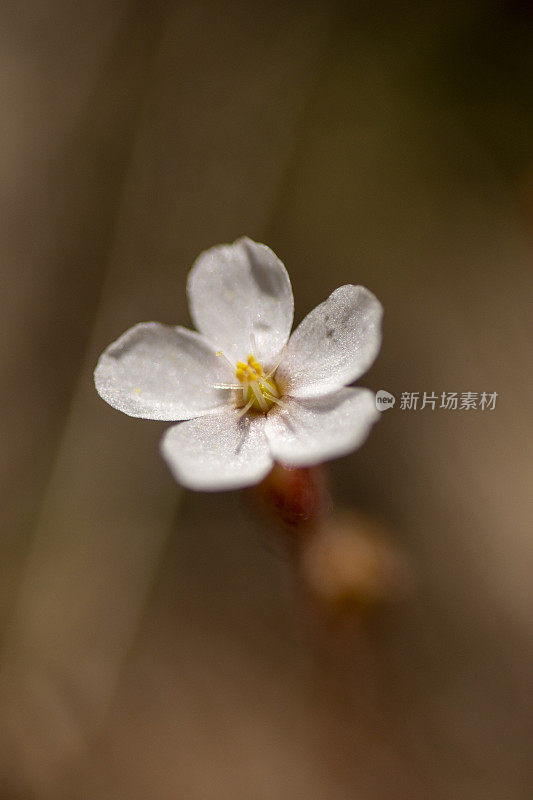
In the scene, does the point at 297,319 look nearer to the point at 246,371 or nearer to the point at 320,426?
the point at 246,371

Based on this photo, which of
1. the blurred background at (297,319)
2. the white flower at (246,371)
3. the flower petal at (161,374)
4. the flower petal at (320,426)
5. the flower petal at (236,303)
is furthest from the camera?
the blurred background at (297,319)

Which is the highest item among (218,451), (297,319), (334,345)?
(297,319)

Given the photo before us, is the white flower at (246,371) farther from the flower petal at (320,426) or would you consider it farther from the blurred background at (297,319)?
the blurred background at (297,319)

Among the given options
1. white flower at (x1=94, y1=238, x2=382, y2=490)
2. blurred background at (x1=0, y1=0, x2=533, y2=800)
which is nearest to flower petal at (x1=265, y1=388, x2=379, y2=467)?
white flower at (x1=94, y1=238, x2=382, y2=490)

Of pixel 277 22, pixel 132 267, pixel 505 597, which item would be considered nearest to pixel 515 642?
pixel 505 597

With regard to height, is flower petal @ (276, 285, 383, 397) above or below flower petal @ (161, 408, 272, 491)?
above

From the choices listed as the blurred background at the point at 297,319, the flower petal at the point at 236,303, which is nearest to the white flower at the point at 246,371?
the flower petal at the point at 236,303

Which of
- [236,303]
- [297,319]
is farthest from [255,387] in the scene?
[297,319]

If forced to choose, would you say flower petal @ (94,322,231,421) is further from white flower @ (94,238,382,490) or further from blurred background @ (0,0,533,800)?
blurred background @ (0,0,533,800)
